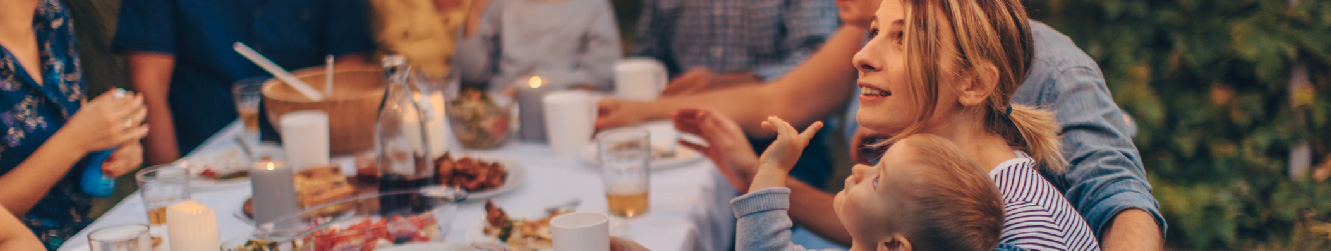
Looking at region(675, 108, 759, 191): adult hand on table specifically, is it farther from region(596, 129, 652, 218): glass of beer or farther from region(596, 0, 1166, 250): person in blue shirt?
region(596, 129, 652, 218): glass of beer

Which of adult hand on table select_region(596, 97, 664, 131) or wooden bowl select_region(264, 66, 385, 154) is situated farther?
adult hand on table select_region(596, 97, 664, 131)

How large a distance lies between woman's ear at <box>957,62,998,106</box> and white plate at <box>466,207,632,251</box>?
2.29 ft

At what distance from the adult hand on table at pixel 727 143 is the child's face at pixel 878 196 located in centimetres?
38

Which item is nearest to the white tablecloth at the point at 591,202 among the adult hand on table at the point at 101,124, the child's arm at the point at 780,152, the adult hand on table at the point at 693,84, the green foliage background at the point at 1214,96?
the adult hand on table at the point at 101,124

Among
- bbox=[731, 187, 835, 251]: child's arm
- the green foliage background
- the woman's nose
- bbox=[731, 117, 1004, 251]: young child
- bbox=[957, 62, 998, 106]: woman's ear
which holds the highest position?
the woman's nose

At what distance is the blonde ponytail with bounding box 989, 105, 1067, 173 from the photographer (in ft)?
2.78

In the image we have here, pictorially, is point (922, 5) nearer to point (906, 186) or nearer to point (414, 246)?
point (906, 186)

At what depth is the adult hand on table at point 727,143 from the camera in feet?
3.71

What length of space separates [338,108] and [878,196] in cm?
138

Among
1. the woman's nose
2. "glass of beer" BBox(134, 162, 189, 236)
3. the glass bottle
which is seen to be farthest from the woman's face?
"glass of beer" BBox(134, 162, 189, 236)

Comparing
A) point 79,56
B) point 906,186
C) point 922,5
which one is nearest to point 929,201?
point 906,186

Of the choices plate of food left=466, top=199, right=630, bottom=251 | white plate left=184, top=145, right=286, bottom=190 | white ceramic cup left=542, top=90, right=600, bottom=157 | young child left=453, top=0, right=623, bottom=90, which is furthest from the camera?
young child left=453, top=0, right=623, bottom=90

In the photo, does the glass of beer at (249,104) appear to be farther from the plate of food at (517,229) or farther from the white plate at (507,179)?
the plate of food at (517,229)

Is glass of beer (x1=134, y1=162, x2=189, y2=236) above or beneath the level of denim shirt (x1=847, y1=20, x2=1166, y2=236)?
beneath
